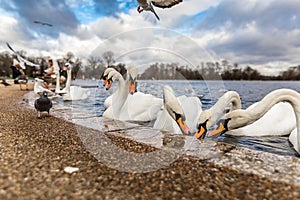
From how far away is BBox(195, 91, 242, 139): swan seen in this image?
13.8 feet

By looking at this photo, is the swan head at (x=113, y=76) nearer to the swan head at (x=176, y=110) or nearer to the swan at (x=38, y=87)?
the swan head at (x=176, y=110)

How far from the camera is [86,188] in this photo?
6.48 feet

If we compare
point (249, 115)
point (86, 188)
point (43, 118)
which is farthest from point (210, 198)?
point (43, 118)

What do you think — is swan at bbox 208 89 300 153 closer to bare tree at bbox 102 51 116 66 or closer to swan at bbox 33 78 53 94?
bare tree at bbox 102 51 116 66

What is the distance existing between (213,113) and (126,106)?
3008 mm

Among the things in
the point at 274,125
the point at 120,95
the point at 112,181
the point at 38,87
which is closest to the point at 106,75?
the point at 120,95

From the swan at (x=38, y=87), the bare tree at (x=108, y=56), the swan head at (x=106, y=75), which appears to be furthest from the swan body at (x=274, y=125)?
the swan at (x=38, y=87)

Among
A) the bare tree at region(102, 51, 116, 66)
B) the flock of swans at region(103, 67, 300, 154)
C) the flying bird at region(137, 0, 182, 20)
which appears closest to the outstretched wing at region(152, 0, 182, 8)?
the flying bird at region(137, 0, 182, 20)

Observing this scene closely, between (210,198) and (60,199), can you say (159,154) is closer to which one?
(210,198)

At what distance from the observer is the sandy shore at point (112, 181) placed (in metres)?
1.91

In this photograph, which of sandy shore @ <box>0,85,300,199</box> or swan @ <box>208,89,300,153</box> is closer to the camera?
sandy shore @ <box>0,85,300,199</box>

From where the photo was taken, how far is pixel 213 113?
14.8 feet

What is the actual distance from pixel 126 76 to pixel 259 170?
477 cm

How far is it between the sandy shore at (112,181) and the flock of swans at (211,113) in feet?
5.39
